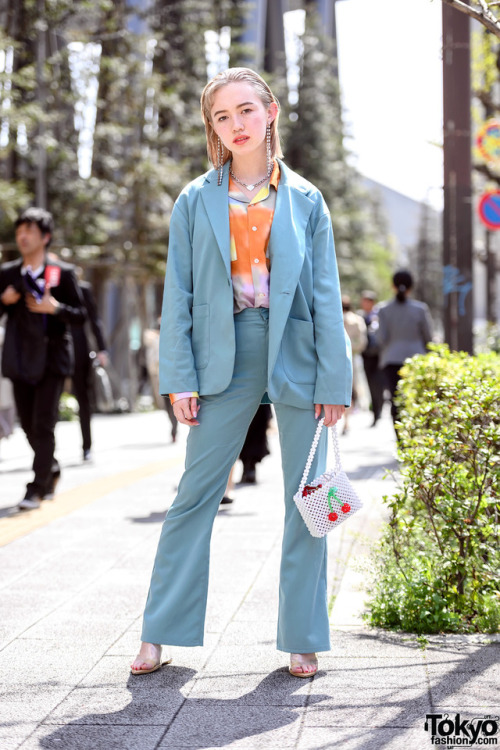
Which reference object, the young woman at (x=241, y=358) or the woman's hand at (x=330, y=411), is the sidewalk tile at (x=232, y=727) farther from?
the woman's hand at (x=330, y=411)

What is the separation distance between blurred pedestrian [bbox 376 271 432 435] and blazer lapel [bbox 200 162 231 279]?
7.17 metres

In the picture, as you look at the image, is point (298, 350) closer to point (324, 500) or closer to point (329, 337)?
point (329, 337)

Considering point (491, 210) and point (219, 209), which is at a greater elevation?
point (491, 210)

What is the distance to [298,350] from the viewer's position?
363 cm

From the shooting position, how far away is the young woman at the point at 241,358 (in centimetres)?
359

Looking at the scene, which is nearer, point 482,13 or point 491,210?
→ point 482,13

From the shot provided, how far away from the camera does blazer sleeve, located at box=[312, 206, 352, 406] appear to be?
3.61 metres

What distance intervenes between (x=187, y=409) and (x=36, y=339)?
406 cm

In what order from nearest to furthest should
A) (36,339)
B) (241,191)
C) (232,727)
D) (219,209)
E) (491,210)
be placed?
(232,727) < (219,209) < (241,191) < (36,339) < (491,210)

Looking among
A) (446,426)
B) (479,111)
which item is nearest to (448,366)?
(446,426)

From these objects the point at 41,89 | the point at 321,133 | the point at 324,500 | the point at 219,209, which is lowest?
the point at 324,500

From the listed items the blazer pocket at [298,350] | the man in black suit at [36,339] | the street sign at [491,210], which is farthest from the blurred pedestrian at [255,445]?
the street sign at [491,210]

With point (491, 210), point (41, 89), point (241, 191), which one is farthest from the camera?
point (41, 89)

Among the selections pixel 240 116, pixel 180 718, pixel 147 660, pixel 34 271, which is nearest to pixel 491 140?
pixel 34 271
